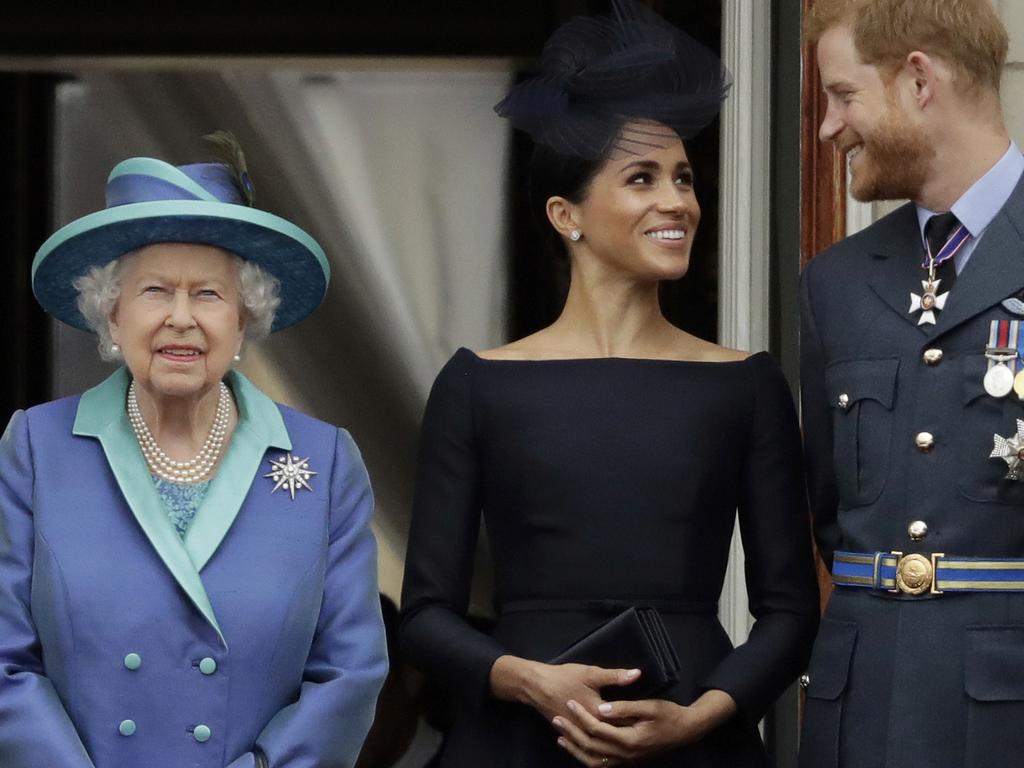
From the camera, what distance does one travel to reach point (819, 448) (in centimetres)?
378

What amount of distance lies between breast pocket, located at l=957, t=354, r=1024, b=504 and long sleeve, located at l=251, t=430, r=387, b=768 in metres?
0.95

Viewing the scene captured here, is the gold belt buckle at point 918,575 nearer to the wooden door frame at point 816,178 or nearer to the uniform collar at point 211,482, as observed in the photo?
the uniform collar at point 211,482

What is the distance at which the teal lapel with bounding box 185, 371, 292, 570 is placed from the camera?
346 centimetres

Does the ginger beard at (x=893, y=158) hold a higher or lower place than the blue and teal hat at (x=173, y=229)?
higher

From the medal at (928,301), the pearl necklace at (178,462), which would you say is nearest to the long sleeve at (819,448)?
the medal at (928,301)

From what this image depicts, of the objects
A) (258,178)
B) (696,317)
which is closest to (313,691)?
(696,317)

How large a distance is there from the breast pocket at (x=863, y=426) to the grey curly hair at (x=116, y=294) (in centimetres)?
93

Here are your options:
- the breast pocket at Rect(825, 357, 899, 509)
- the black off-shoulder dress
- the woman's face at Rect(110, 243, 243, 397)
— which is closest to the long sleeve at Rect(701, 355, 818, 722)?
the black off-shoulder dress

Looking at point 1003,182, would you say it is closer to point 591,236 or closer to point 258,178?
point 591,236

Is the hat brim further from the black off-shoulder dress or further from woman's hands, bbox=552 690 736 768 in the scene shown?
woman's hands, bbox=552 690 736 768

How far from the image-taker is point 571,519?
3689mm

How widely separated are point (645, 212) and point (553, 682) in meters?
0.82

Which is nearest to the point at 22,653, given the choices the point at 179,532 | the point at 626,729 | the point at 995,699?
the point at 179,532

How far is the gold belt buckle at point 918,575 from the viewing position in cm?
348
